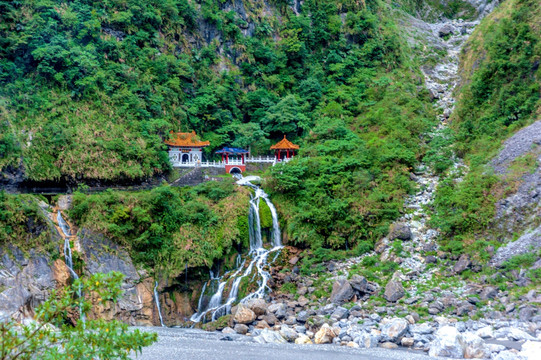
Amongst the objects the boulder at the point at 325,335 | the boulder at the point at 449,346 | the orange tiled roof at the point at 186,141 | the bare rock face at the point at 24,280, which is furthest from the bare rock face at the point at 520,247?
the orange tiled roof at the point at 186,141

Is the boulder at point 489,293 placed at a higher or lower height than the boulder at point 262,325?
higher

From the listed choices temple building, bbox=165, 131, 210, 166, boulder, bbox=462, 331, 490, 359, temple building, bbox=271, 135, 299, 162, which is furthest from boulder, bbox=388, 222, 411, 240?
temple building, bbox=165, 131, 210, 166

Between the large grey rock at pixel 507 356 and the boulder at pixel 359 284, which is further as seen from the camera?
the boulder at pixel 359 284

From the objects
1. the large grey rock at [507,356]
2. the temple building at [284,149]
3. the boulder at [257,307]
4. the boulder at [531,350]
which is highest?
the temple building at [284,149]

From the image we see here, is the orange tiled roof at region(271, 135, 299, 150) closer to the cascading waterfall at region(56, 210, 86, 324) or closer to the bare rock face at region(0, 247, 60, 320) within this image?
the cascading waterfall at region(56, 210, 86, 324)

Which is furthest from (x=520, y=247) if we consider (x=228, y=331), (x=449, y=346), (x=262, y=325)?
(x=228, y=331)

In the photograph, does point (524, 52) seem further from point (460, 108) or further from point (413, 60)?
point (413, 60)

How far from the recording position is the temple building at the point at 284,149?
124ft

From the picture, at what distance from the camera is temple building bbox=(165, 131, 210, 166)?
35812mm

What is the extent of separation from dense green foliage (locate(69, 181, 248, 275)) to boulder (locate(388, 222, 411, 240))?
8389 millimetres

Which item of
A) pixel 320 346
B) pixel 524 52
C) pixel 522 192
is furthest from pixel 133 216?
pixel 524 52

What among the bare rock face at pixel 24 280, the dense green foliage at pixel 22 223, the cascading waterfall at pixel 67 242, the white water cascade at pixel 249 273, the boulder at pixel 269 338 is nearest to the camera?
the boulder at pixel 269 338

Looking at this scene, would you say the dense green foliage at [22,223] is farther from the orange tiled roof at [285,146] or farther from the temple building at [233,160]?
the orange tiled roof at [285,146]

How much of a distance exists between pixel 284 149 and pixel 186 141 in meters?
7.69
